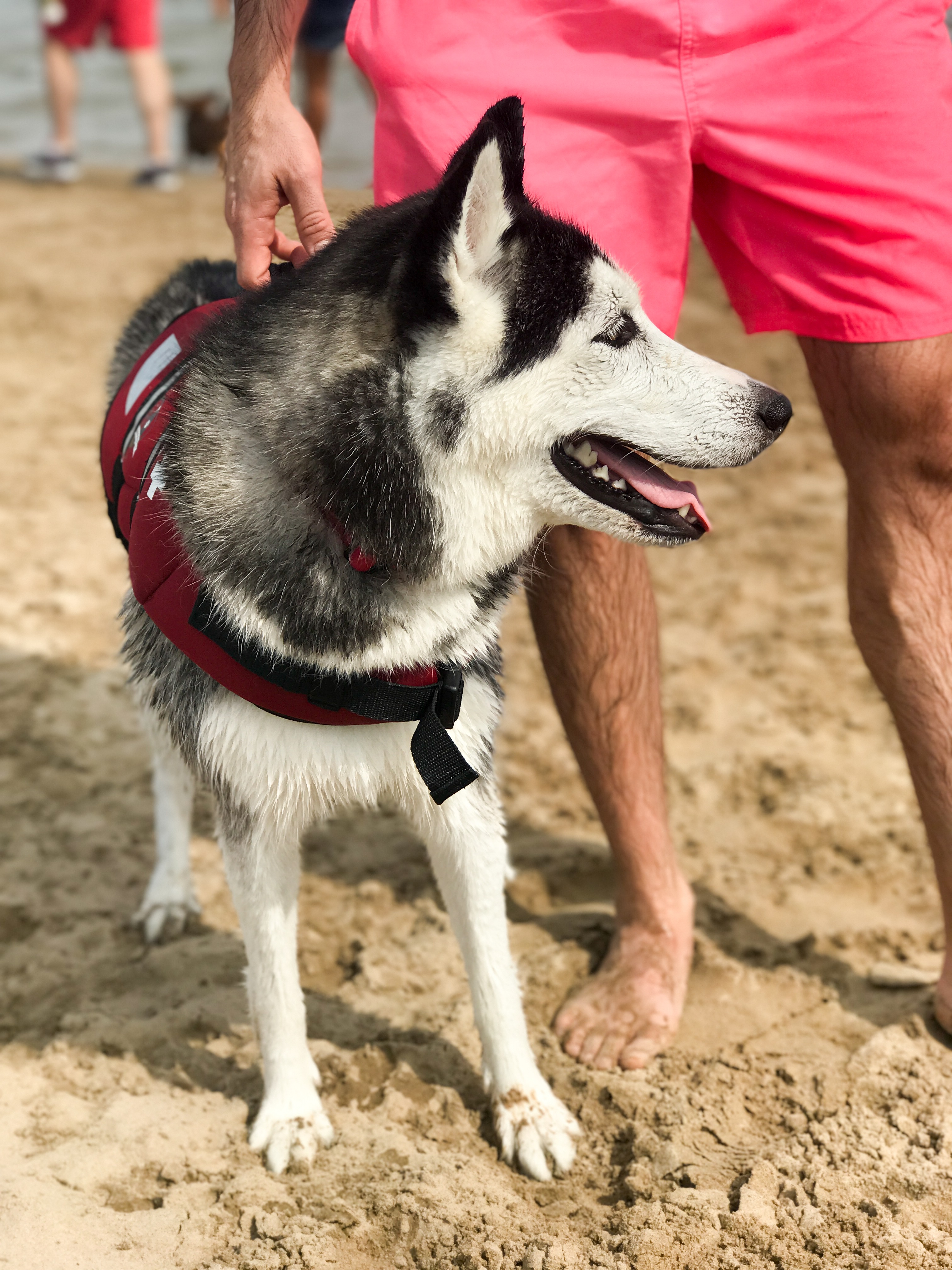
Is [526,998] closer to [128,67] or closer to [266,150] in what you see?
[266,150]

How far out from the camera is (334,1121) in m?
2.15

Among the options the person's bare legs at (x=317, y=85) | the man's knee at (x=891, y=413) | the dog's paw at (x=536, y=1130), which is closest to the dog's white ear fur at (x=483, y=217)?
the man's knee at (x=891, y=413)

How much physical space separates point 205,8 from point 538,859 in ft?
51.9

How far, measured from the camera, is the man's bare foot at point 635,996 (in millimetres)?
2312

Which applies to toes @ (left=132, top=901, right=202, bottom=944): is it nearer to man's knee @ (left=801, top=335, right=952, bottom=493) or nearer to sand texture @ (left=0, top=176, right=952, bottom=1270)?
sand texture @ (left=0, top=176, right=952, bottom=1270)

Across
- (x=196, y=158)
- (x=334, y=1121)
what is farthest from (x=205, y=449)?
(x=196, y=158)

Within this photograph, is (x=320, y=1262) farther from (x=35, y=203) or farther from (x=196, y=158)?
(x=196, y=158)

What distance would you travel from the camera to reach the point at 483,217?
1.60 metres

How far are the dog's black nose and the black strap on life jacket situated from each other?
2.02 ft

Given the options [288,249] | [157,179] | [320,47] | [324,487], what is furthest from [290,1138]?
[157,179]

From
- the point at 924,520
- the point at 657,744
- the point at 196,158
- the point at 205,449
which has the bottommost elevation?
the point at 196,158

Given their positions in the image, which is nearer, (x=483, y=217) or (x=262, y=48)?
(x=483, y=217)

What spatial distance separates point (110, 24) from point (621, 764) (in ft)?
26.7

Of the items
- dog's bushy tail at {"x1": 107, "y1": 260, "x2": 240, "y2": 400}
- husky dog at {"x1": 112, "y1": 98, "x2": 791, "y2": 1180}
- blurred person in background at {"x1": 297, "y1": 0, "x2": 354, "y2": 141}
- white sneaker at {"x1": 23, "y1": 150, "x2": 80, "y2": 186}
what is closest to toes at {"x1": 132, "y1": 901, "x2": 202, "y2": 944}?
husky dog at {"x1": 112, "y1": 98, "x2": 791, "y2": 1180}
